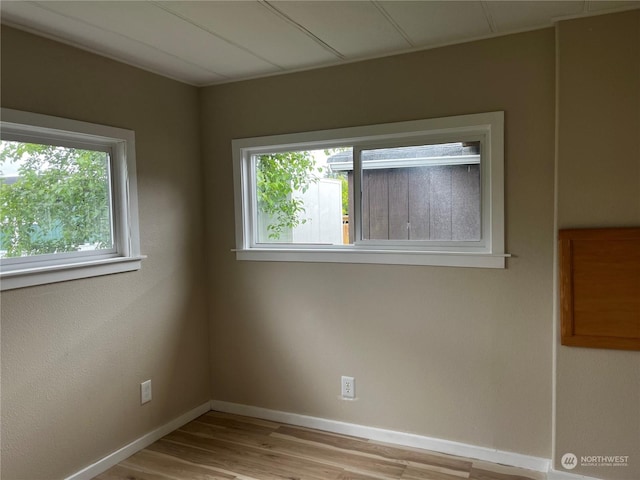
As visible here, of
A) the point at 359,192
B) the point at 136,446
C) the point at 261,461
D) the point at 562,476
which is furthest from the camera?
the point at 359,192

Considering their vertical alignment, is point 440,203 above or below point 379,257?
above

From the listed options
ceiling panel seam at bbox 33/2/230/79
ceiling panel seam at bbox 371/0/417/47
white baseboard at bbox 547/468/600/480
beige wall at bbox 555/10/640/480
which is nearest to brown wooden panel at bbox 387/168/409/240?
ceiling panel seam at bbox 371/0/417/47

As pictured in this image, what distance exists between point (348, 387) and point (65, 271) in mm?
1752

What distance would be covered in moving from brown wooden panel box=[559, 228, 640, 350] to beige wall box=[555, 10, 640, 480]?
0.06 m

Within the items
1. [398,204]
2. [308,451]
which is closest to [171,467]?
[308,451]

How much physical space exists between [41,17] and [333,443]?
271 centimetres

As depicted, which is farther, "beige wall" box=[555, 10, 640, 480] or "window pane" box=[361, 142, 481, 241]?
"window pane" box=[361, 142, 481, 241]

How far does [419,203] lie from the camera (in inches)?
108

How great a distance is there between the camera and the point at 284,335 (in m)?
3.10

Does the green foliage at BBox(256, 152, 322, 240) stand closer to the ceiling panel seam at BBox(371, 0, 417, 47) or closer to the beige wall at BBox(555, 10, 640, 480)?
the ceiling panel seam at BBox(371, 0, 417, 47)

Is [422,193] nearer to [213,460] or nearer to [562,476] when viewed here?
[562,476]

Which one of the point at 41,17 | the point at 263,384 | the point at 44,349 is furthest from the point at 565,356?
the point at 41,17

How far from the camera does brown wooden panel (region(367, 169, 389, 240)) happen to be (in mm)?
2832

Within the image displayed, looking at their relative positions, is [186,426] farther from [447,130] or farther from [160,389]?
[447,130]
